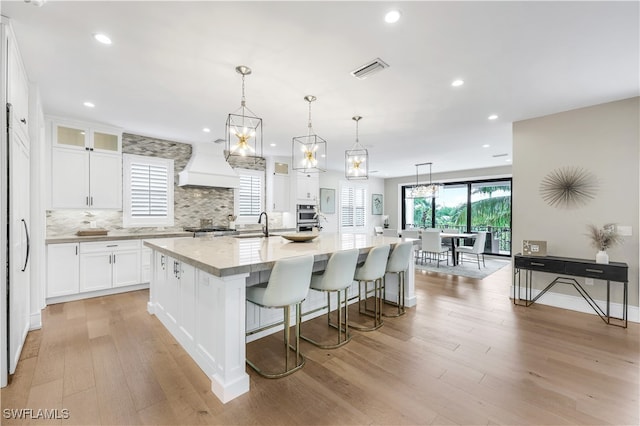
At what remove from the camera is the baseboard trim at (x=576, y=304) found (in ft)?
11.1

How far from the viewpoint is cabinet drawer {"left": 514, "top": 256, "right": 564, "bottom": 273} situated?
3.61 m

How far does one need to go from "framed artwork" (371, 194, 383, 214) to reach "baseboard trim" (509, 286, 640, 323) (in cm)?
641

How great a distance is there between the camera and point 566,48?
234 cm

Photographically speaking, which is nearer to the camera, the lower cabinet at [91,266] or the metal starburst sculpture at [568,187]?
the metal starburst sculpture at [568,187]

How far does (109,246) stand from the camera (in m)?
4.34

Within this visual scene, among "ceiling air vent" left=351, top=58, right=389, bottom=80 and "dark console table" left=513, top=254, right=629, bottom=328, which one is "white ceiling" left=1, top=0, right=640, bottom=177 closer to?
"ceiling air vent" left=351, top=58, right=389, bottom=80

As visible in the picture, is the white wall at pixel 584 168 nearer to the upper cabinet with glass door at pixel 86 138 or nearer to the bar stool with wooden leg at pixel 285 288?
the bar stool with wooden leg at pixel 285 288

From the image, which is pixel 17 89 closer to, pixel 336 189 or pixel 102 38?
pixel 102 38

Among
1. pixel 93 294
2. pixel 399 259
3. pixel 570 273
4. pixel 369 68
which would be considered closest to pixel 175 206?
pixel 93 294

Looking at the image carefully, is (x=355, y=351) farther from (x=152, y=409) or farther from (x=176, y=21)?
(x=176, y=21)

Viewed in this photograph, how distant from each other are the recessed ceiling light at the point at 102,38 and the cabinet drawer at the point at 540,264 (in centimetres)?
526

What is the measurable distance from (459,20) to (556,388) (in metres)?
2.78

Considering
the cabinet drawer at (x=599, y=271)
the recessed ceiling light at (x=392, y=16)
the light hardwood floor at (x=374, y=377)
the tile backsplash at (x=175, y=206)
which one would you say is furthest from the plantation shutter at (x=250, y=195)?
the cabinet drawer at (x=599, y=271)

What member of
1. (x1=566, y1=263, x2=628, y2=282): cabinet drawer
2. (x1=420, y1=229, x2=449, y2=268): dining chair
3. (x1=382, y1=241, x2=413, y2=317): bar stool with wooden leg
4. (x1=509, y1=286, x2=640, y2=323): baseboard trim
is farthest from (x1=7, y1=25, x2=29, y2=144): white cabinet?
(x1=420, y1=229, x2=449, y2=268): dining chair
